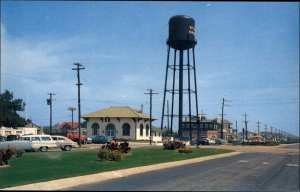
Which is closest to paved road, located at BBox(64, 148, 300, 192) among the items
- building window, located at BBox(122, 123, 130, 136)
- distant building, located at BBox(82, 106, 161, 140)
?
distant building, located at BBox(82, 106, 161, 140)

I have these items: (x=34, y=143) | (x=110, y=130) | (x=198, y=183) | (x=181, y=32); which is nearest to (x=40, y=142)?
(x=34, y=143)

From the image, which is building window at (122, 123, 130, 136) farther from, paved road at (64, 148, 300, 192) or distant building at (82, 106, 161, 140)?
paved road at (64, 148, 300, 192)

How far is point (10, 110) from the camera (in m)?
63.6

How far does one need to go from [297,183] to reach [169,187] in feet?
25.3

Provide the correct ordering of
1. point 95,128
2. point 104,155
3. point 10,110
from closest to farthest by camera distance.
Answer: point 104,155 < point 10,110 < point 95,128

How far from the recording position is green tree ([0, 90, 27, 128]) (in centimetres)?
6162

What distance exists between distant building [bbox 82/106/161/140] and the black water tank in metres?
25.5

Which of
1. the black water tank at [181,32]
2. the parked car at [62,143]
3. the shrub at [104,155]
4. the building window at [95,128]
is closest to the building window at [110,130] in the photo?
the building window at [95,128]

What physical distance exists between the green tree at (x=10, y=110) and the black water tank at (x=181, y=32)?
2445cm

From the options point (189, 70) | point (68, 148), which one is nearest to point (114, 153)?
point (68, 148)

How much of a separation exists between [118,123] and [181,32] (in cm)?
2960

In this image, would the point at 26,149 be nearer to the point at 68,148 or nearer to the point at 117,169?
the point at 68,148

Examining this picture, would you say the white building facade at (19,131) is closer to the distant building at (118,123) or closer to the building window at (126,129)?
the distant building at (118,123)

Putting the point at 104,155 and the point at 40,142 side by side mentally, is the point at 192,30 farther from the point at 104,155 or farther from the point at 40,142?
the point at 104,155
